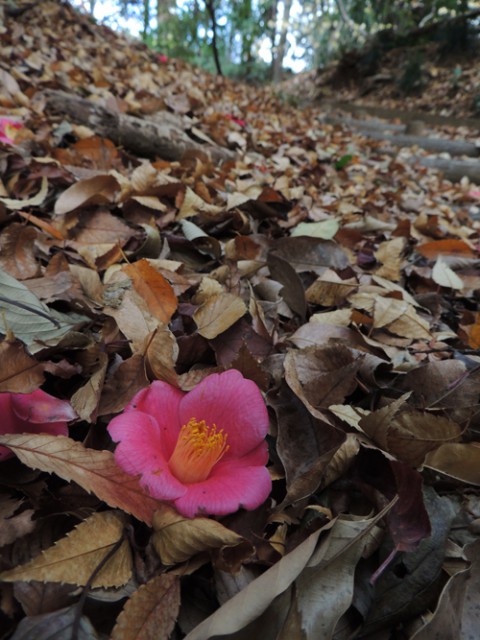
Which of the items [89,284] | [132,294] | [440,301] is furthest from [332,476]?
[440,301]

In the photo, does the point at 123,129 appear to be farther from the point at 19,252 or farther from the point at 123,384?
the point at 123,384

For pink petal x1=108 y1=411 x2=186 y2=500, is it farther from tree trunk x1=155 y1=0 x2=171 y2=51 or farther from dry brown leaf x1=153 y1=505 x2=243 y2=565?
tree trunk x1=155 y1=0 x2=171 y2=51

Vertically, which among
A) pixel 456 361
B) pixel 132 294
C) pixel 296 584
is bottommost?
pixel 296 584

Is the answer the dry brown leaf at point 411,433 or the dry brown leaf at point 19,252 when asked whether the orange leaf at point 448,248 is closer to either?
the dry brown leaf at point 411,433

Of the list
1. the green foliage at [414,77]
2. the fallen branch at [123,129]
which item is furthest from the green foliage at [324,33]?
the fallen branch at [123,129]

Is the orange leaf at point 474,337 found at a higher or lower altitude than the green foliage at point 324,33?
lower

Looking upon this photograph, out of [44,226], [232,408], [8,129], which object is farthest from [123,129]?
[232,408]

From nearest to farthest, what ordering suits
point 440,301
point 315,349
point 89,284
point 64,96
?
point 315,349
point 89,284
point 440,301
point 64,96

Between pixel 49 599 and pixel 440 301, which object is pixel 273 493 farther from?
pixel 440 301
